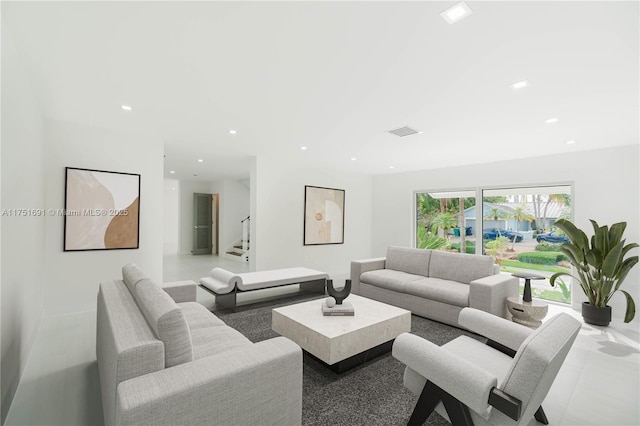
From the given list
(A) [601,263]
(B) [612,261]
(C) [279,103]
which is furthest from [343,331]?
(A) [601,263]

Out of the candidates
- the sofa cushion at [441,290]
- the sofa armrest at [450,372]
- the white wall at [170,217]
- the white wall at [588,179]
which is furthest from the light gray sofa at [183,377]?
the white wall at [170,217]

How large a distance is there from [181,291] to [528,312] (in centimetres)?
383

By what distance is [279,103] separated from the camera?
311cm

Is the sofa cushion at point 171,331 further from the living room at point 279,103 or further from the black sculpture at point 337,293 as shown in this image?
the black sculpture at point 337,293

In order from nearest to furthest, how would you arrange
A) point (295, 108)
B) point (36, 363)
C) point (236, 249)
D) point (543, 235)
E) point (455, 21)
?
1. point (455, 21)
2. point (36, 363)
3. point (295, 108)
4. point (543, 235)
5. point (236, 249)

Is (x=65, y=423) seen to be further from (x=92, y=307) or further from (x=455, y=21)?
(x=455, y=21)

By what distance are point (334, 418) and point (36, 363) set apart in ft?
8.63

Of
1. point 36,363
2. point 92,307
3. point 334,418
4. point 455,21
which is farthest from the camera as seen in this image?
point 92,307

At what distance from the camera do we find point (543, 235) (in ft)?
17.1

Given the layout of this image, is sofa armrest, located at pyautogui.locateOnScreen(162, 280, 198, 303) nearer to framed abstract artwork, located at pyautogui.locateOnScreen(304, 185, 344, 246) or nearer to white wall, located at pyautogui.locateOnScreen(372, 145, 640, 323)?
framed abstract artwork, located at pyautogui.locateOnScreen(304, 185, 344, 246)

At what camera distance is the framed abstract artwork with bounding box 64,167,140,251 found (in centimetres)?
→ 377

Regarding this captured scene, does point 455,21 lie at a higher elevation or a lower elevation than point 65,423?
higher

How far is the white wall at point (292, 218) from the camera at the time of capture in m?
5.78

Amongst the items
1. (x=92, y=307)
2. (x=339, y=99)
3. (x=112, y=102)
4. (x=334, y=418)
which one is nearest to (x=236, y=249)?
(x=92, y=307)
